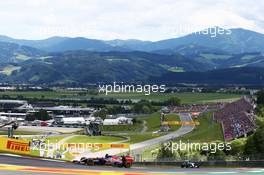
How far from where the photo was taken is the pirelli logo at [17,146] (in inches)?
1481

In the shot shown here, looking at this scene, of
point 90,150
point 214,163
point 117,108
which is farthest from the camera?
point 117,108

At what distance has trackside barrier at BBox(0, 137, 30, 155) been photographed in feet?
122

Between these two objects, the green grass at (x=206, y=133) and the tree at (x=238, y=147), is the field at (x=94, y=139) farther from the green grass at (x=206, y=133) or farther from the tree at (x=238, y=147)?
the tree at (x=238, y=147)

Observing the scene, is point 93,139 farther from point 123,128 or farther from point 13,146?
point 13,146

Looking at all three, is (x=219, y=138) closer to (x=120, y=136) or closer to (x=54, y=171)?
(x=120, y=136)

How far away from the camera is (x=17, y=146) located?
127 ft

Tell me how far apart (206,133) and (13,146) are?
6181 centimetres

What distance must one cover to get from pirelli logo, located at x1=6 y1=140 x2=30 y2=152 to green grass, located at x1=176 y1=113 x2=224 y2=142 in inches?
1902

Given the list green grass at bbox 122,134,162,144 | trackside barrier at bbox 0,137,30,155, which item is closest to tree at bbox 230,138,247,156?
trackside barrier at bbox 0,137,30,155

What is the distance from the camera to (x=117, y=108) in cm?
15300

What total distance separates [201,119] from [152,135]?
2270cm

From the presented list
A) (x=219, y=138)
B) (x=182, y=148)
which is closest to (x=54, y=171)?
(x=182, y=148)

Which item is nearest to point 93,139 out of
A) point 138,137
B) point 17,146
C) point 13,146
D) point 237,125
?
point 138,137

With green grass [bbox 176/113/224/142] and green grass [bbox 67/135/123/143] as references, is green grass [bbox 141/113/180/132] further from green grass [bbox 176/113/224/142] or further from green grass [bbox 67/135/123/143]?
green grass [bbox 67/135/123/143]
